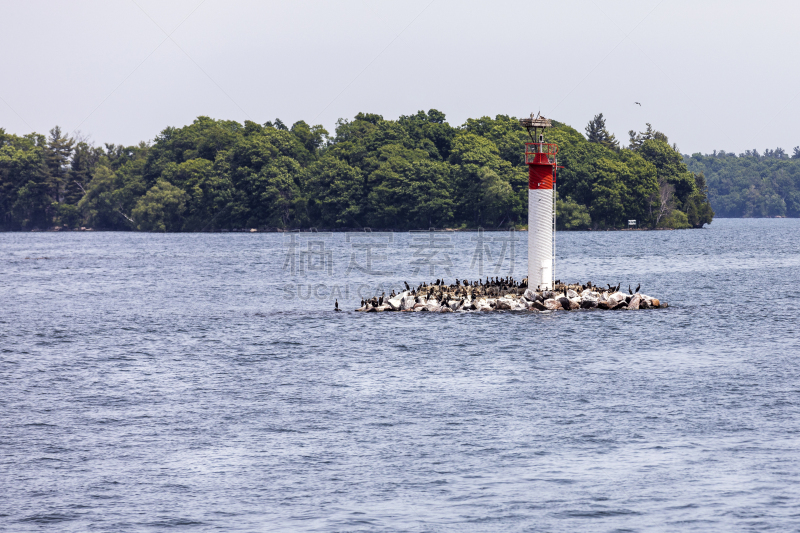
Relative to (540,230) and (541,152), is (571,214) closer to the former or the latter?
(540,230)

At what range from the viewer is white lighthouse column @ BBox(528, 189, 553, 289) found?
137 feet

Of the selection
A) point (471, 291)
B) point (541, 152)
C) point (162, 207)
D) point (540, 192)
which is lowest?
point (471, 291)

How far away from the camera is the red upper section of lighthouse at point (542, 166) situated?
41812mm

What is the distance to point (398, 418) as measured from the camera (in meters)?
24.6

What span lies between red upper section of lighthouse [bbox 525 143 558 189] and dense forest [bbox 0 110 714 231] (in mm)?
116065

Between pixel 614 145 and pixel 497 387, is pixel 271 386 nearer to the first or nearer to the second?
pixel 497 387

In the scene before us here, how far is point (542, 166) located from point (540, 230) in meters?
3.04

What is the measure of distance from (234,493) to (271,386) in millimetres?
10668

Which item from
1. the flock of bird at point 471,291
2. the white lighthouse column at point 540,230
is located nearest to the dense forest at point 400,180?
the flock of bird at point 471,291

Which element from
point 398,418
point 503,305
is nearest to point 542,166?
point 503,305

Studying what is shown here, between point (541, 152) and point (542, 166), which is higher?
point (541, 152)

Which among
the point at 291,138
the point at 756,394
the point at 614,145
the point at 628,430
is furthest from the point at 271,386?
the point at 614,145

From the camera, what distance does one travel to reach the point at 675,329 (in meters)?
40.8

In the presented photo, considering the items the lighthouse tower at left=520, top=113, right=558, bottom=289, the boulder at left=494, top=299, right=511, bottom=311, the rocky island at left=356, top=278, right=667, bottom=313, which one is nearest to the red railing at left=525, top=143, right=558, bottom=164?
the lighthouse tower at left=520, top=113, right=558, bottom=289
